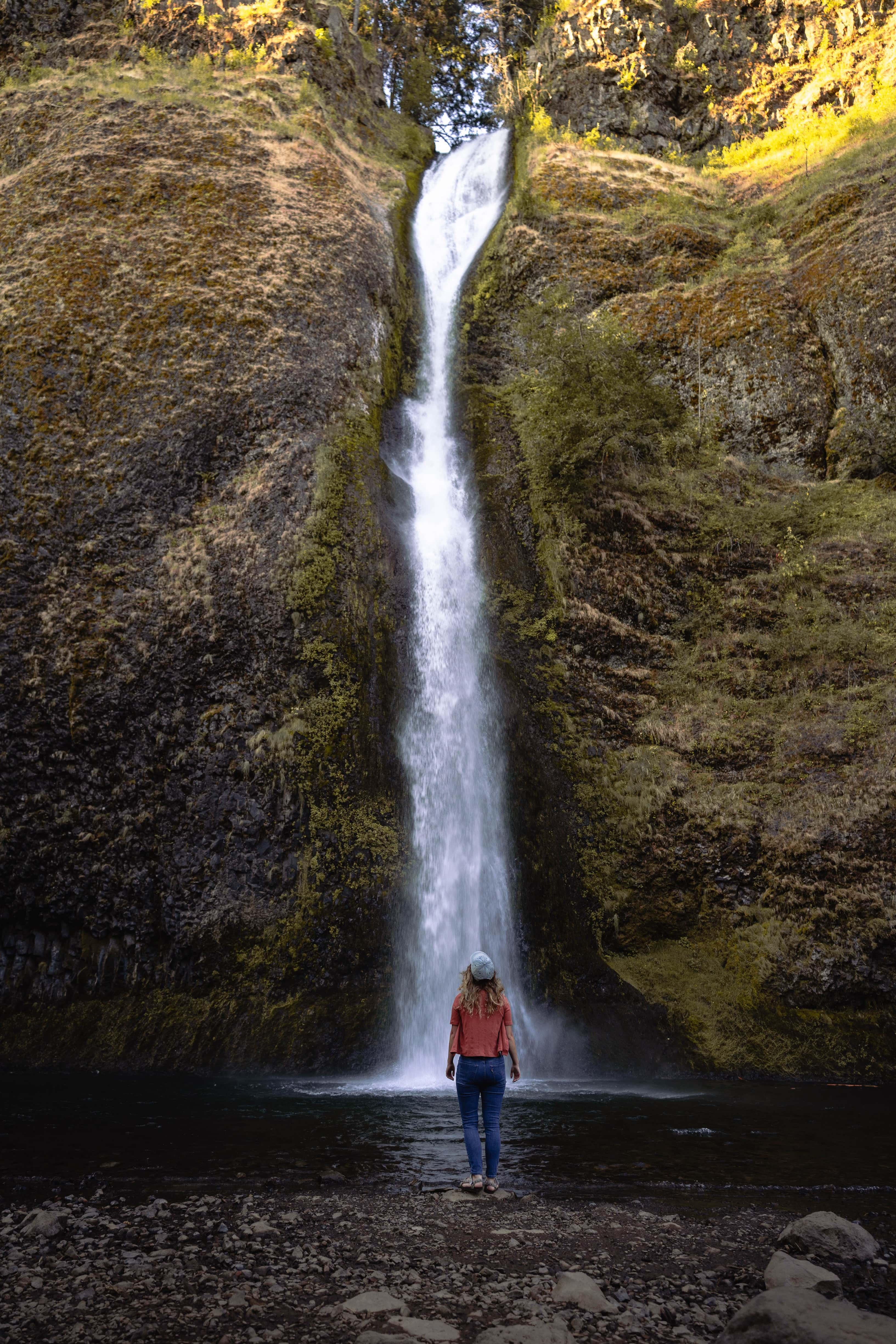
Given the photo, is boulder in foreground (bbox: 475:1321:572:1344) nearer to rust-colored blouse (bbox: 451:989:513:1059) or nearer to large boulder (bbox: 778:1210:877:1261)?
large boulder (bbox: 778:1210:877:1261)

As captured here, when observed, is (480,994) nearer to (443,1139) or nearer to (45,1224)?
(443,1139)

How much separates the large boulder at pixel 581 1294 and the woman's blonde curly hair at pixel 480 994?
1.81 meters

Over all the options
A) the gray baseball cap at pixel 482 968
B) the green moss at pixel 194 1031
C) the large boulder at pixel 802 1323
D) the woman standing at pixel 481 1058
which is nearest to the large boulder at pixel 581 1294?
the large boulder at pixel 802 1323

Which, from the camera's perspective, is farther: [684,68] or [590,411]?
[684,68]

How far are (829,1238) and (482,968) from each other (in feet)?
7.68

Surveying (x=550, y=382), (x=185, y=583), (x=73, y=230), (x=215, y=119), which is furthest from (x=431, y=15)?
(x=185, y=583)

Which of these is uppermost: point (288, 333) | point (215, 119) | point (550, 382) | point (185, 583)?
point (215, 119)

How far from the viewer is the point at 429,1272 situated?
3.78 metres

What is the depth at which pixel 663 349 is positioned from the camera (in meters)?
17.6

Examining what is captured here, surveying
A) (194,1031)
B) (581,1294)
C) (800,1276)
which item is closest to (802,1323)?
(800,1276)

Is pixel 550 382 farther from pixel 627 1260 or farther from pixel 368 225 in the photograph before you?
pixel 627 1260

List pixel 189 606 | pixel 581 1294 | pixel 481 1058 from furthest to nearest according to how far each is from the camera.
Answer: pixel 189 606 → pixel 481 1058 → pixel 581 1294

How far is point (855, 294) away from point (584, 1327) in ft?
61.2

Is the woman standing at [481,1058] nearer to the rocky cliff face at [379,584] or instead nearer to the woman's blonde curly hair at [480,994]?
the woman's blonde curly hair at [480,994]
